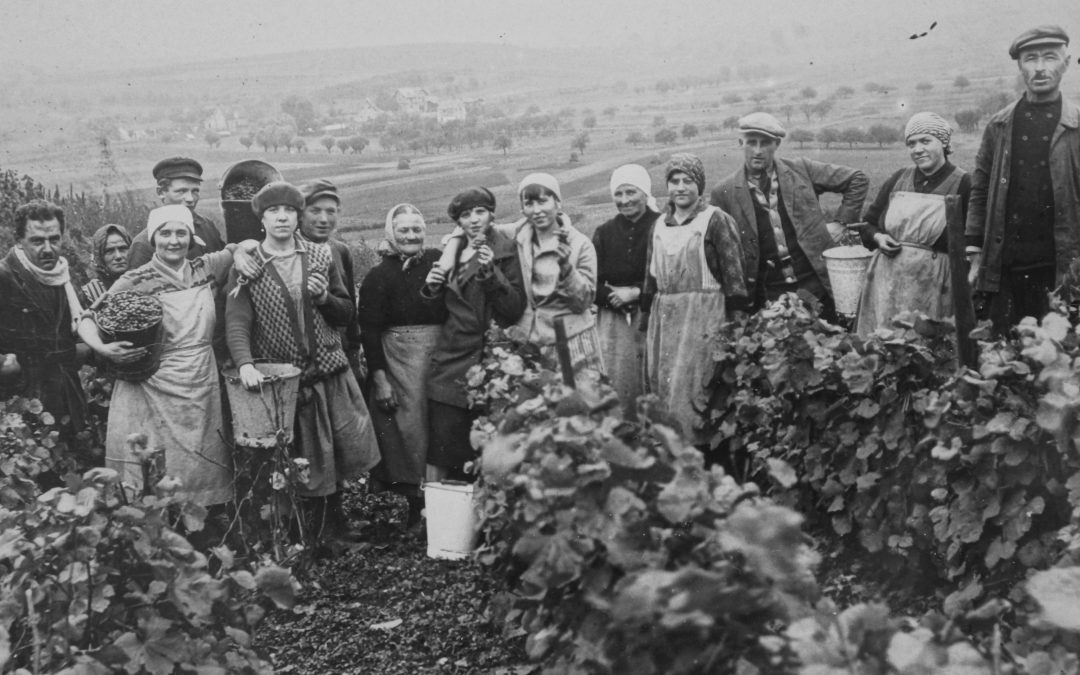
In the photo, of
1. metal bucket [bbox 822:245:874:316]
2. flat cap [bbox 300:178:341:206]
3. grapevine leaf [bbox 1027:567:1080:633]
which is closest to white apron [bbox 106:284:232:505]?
flat cap [bbox 300:178:341:206]

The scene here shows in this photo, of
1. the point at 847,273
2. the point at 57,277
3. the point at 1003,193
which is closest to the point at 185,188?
the point at 57,277

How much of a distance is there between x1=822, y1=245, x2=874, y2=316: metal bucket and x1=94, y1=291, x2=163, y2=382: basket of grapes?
3.16 m

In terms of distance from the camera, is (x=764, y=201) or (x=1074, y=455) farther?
(x=764, y=201)

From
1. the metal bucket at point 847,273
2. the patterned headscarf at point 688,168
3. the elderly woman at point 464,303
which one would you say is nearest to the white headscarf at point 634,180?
the patterned headscarf at point 688,168

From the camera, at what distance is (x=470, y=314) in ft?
16.0

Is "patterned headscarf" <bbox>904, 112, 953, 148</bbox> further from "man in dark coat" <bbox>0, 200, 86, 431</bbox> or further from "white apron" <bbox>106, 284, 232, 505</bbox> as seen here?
"man in dark coat" <bbox>0, 200, 86, 431</bbox>

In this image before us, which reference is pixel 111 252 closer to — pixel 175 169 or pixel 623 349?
pixel 175 169

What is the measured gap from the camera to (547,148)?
9.42 metres

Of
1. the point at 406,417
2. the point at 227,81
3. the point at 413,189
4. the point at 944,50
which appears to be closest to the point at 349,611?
the point at 406,417

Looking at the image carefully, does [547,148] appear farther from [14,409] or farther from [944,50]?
[14,409]

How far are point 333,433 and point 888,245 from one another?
2.77 metres

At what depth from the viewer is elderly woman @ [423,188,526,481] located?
4824 millimetres

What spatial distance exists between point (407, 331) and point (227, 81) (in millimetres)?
7090

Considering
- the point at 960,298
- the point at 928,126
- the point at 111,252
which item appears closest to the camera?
the point at 960,298
